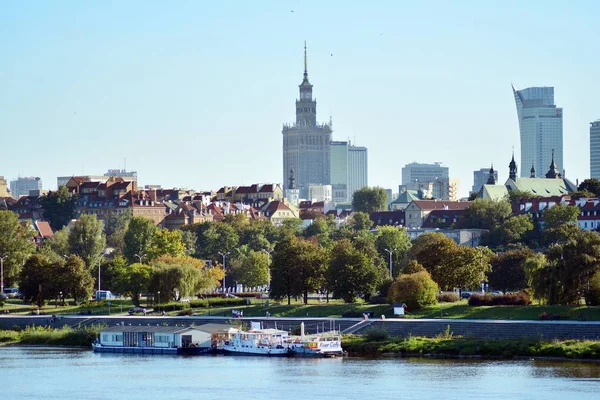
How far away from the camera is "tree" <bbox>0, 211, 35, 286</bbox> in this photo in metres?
144

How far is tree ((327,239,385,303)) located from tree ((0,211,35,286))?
38.0m

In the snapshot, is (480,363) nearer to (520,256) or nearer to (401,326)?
(401,326)

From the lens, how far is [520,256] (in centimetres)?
13075

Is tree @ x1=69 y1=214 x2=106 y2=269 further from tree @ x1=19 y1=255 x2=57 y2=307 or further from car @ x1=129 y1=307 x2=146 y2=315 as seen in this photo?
car @ x1=129 y1=307 x2=146 y2=315

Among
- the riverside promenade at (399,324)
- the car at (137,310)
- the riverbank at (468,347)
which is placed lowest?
the riverbank at (468,347)

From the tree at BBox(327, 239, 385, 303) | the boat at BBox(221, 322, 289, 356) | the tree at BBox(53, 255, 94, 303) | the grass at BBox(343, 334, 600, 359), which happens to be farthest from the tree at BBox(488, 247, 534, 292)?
the boat at BBox(221, 322, 289, 356)

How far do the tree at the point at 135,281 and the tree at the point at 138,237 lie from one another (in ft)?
113

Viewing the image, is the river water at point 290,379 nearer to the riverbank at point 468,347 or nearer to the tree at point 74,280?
the riverbank at point 468,347

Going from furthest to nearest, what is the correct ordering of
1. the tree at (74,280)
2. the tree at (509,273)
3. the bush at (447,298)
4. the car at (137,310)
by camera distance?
the tree at (509,273), the tree at (74,280), the car at (137,310), the bush at (447,298)

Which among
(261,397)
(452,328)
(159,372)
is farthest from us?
(452,328)

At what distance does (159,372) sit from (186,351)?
11.6m

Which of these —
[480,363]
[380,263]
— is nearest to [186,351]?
[480,363]

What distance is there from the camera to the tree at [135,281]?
12406 centimetres

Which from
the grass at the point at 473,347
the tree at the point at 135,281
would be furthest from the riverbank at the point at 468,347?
the tree at the point at 135,281
